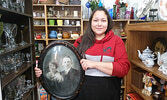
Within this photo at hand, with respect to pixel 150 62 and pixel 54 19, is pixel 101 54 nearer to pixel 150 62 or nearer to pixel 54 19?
pixel 150 62

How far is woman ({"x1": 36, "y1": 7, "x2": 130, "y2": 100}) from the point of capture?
1236 mm

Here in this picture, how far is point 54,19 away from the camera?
2.77m

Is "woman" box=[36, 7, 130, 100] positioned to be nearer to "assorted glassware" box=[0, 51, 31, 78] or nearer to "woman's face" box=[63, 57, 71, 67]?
"woman's face" box=[63, 57, 71, 67]

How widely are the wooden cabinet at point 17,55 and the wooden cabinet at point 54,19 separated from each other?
1.26 metres

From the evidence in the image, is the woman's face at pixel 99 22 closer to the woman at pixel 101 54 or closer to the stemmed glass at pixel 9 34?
the woman at pixel 101 54

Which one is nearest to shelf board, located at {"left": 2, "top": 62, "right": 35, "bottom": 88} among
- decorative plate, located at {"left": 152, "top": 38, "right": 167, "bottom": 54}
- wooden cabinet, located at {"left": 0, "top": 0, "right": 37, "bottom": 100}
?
wooden cabinet, located at {"left": 0, "top": 0, "right": 37, "bottom": 100}

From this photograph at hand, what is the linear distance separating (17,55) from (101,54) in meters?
0.79

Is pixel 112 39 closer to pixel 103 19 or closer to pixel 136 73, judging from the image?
pixel 103 19

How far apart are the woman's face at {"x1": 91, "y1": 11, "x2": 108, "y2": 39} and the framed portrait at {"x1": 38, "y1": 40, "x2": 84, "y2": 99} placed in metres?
0.33

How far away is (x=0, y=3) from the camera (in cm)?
100

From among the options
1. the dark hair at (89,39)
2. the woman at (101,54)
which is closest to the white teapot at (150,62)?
the woman at (101,54)

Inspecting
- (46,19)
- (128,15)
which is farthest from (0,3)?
(128,15)

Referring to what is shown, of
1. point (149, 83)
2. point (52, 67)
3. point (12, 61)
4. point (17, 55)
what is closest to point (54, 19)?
point (17, 55)

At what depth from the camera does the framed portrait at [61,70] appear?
3.60 feet
